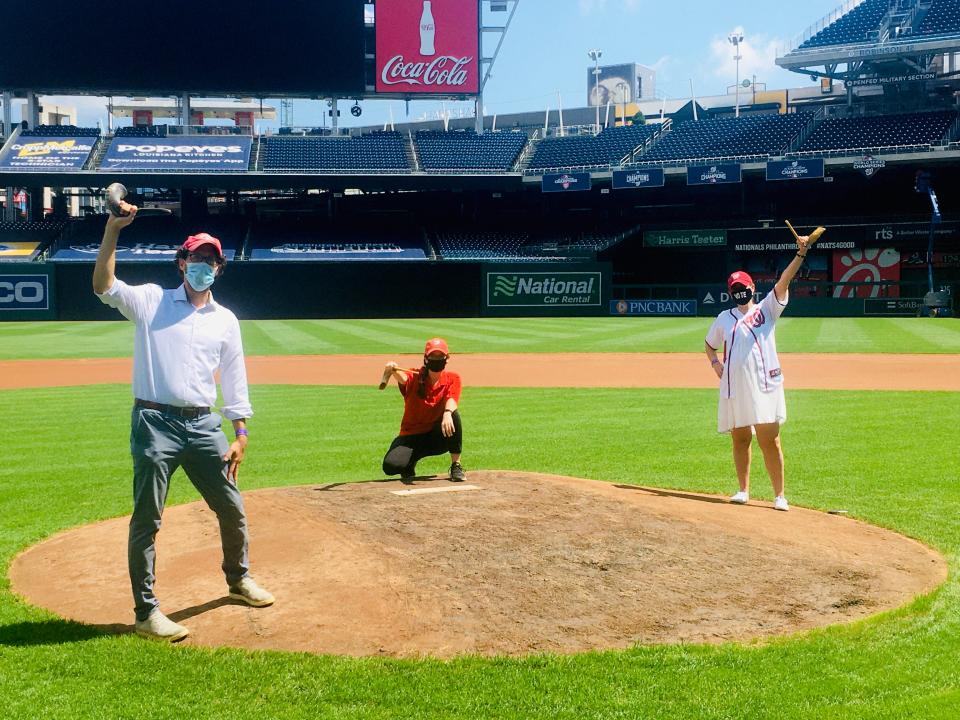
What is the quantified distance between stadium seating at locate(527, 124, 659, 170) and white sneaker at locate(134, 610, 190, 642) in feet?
150

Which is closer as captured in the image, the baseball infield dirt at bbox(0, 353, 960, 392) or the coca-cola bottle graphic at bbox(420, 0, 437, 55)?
the baseball infield dirt at bbox(0, 353, 960, 392)

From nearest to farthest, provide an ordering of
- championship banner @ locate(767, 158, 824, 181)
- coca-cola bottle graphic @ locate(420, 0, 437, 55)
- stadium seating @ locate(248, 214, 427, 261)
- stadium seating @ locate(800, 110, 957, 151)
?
1. championship banner @ locate(767, 158, 824, 181)
2. stadium seating @ locate(800, 110, 957, 151)
3. stadium seating @ locate(248, 214, 427, 261)
4. coca-cola bottle graphic @ locate(420, 0, 437, 55)

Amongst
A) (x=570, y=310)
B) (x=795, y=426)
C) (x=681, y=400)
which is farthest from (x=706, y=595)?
(x=570, y=310)

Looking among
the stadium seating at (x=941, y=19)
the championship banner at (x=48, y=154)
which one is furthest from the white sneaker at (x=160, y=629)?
the stadium seating at (x=941, y=19)

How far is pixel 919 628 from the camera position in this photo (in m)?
5.23

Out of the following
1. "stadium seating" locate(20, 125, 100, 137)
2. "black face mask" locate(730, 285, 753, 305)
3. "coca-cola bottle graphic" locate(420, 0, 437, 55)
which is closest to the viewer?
"black face mask" locate(730, 285, 753, 305)

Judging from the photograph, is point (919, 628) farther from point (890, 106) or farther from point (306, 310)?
point (890, 106)

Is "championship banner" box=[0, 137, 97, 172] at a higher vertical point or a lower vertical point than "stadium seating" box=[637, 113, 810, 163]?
lower

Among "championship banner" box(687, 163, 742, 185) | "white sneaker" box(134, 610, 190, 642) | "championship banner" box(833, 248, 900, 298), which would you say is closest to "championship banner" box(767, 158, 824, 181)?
"championship banner" box(687, 163, 742, 185)

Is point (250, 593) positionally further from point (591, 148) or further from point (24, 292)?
point (591, 148)

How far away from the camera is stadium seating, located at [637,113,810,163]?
47.6m

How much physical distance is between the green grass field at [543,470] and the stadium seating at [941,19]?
119 feet

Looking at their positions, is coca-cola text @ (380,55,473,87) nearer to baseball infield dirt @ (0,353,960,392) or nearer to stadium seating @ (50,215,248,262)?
stadium seating @ (50,215,248,262)

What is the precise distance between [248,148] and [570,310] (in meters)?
18.4
